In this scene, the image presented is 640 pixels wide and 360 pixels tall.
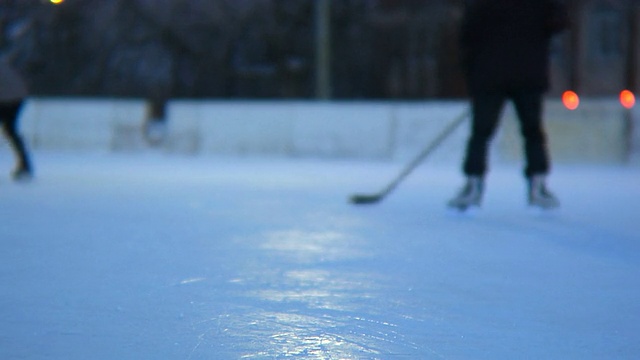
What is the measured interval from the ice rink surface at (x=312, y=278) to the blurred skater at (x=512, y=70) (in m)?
0.27

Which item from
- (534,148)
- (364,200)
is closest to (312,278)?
(534,148)

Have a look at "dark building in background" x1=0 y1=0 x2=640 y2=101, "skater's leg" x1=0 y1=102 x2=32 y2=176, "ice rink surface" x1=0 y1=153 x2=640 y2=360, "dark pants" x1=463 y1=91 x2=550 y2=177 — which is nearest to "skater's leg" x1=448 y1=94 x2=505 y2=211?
"dark pants" x1=463 y1=91 x2=550 y2=177

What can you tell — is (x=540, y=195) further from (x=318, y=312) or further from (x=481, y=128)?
(x=318, y=312)

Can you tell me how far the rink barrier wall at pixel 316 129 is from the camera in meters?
9.10

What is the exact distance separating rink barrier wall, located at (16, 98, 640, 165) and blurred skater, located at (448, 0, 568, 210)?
15.4 ft

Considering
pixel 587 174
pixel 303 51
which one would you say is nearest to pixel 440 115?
pixel 587 174

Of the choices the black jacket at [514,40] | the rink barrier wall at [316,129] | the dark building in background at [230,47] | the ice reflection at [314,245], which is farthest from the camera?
the dark building in background at [230,47]

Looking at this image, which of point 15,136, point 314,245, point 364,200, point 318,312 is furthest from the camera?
point 15,136

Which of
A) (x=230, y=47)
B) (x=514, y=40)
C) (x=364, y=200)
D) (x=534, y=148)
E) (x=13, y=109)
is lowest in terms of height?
(x=364, y=200)

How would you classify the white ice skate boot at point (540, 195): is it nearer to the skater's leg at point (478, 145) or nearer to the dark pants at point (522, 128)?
the dark pants at point (522, 128)

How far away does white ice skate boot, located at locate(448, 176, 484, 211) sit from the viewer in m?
4.50

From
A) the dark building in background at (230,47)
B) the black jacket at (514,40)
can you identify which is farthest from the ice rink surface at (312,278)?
the dark building in background at (230,47)

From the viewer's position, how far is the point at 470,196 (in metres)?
4.51

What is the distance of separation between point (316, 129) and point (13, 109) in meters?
4.33
